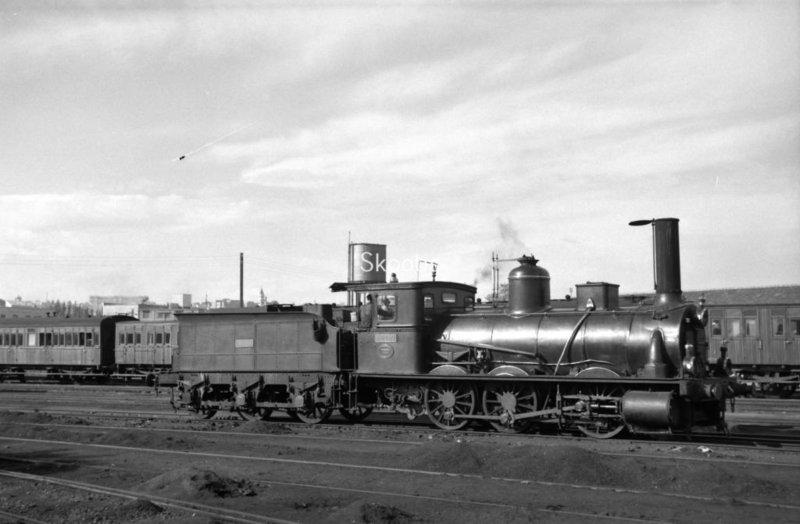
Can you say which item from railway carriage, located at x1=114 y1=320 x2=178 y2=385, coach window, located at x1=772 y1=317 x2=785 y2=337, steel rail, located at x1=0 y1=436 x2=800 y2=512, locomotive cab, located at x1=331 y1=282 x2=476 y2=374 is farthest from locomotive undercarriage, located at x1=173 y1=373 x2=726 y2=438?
railway carriage, located at x1=114 y1=320 x2=178 y2=385

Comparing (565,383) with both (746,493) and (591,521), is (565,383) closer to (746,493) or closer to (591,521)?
(746,493)

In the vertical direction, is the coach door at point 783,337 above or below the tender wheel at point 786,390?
above

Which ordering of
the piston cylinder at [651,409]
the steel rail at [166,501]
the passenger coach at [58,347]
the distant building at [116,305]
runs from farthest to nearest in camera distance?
the distant building at [116,305], the passenger coach at [58,347], the piston cylinder at [651,409], the steel rail at [166,501]

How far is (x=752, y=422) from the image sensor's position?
58.2ft

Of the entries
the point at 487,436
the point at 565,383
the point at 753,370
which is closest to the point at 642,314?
the point at 565,383

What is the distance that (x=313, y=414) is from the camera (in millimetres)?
18109

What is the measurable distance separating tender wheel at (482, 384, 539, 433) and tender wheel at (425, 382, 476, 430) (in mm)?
426

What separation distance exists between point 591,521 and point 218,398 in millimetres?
13336

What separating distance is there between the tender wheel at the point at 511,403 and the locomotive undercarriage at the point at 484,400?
21mm

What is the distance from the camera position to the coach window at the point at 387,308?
653 inches

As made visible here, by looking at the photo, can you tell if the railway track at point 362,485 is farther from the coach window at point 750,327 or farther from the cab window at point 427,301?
the coach window at point 750,327

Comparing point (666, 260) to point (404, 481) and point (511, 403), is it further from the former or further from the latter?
point (404, 481)

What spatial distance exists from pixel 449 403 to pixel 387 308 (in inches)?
102

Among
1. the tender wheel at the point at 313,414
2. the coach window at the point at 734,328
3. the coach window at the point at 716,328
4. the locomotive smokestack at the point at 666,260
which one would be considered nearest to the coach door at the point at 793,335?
the coach window at the point at 734,328
